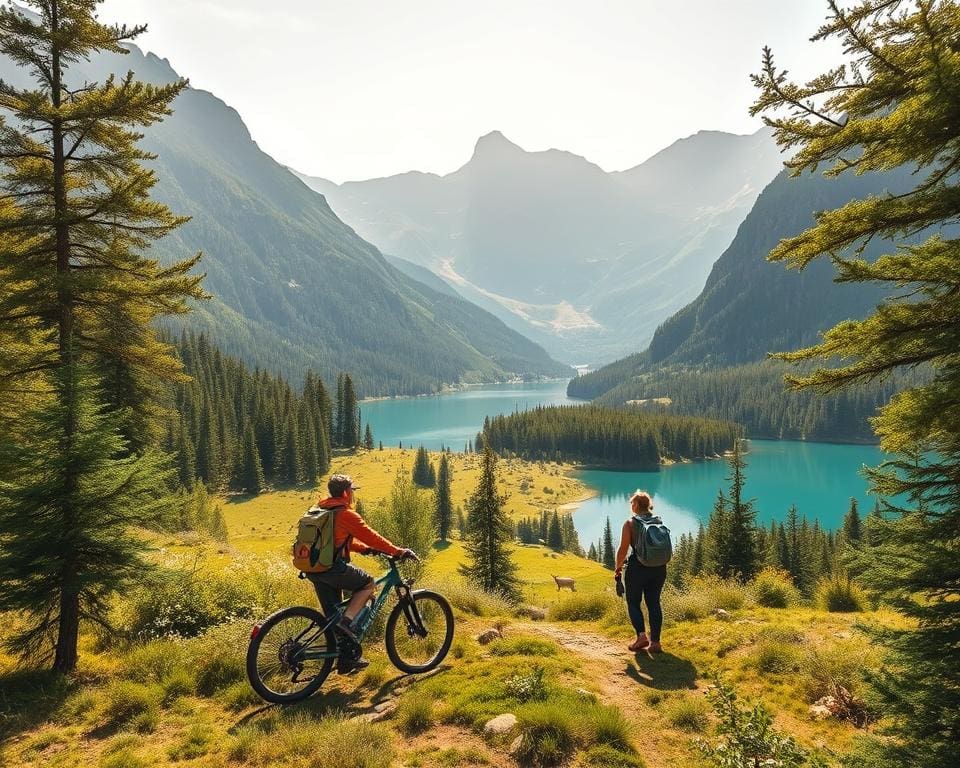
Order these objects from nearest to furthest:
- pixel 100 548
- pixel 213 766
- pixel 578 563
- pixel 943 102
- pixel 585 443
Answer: pixel 943 102, pixel 213 766, pixel 100 548, pixel 578 563, pixel 585 443

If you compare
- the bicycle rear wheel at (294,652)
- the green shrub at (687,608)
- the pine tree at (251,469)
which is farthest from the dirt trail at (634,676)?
the pine tree at (251,469)

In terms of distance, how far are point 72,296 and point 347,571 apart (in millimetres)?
9057

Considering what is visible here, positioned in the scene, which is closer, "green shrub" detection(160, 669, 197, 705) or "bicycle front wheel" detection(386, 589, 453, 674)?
"green shrub" detection(160, 669, 197, 705)

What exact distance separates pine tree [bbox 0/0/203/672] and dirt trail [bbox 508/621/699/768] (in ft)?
29.6

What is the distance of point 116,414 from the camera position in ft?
34.1

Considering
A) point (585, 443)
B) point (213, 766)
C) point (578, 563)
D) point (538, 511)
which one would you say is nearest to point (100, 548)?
point (213, 766)

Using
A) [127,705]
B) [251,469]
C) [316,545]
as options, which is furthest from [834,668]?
[251,469]

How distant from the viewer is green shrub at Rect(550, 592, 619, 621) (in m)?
14.1

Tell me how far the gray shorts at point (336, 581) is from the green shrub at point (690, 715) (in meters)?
5.46

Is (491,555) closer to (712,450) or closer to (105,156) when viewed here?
(105,156)

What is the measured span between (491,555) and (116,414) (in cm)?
2985

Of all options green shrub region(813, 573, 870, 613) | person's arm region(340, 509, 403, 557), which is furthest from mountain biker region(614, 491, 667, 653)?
green shrub region(813, 573, 870, 613)

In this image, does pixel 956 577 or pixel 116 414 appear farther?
pixel 116 414

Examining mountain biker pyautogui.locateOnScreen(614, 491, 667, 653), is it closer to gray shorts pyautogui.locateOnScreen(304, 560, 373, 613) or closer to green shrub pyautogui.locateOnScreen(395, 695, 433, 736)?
green shrub pyautogui.locateOnScreen(395, 695, 433, 736)
